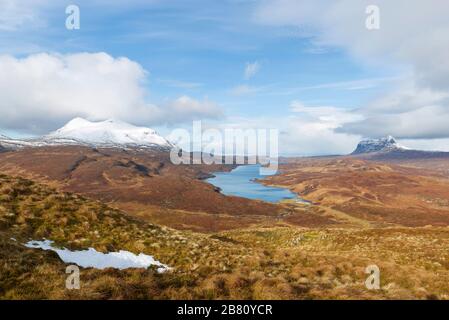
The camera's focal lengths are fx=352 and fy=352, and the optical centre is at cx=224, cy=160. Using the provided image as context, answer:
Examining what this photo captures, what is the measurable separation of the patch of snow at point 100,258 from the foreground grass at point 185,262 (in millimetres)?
677

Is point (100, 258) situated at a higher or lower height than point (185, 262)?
higher

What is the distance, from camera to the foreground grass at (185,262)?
1423 centimetres

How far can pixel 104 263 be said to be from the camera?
66.3 feet

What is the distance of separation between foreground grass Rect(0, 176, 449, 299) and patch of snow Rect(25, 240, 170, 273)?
677 mm

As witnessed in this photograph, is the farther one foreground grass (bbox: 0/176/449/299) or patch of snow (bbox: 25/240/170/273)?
patch of snow (bbox: 25/240/170/273)

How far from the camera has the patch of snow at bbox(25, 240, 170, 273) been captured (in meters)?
19.8

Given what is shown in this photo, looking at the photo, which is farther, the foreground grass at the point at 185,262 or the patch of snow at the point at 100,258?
the patch of snow at the point at 100,258

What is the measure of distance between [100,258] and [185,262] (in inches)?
205

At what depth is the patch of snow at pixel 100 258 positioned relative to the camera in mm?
19797

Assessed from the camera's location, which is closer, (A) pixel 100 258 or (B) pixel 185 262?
(A) pixel 100 258

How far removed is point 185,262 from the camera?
74.3ft

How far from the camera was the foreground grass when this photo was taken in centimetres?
1423
